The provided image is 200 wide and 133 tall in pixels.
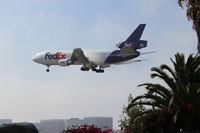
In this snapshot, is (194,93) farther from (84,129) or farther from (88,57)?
(88,57)

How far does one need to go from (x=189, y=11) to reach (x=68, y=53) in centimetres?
6734

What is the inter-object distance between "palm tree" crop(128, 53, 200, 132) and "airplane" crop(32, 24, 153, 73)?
50.8 m

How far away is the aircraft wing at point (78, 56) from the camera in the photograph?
295ft

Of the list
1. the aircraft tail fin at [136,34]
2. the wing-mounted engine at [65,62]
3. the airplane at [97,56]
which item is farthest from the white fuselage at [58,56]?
the aircraft tail fin at [136,34]

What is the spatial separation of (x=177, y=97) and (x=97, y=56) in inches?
2373

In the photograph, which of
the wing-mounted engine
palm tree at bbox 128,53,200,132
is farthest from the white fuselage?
palm tree at bbox 128,53,200,132

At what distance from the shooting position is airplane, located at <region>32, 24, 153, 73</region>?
282ft

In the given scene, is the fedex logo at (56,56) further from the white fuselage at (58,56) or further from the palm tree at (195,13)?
the palm tree at (195,13)

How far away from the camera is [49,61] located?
9275 centimetres

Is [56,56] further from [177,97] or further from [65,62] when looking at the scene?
[177,97]

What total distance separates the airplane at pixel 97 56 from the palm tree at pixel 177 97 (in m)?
50.8

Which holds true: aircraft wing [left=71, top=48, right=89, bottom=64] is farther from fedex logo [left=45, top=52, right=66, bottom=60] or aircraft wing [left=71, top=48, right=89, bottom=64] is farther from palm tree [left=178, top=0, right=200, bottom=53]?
palm tree [left=178, top=0, right=200, bottom=53]

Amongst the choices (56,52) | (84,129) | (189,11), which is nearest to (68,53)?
(56,52)

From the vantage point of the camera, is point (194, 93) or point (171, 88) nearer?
point (194, 93)
